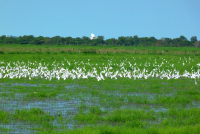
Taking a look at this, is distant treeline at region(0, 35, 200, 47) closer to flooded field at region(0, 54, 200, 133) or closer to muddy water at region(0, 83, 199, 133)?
flooded field at region(0, 54, 200, 133)

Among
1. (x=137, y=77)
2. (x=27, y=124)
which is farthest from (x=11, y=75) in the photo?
(x=27, y=124)

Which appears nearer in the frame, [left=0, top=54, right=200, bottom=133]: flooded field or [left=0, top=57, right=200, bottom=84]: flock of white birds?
[left=0, top=54, right=200, bottom=133]: flooded field

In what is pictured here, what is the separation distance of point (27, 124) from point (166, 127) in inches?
171

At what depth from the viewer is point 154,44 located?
124125mm

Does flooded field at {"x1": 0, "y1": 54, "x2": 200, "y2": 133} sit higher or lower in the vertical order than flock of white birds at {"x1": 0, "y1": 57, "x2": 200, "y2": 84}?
lower

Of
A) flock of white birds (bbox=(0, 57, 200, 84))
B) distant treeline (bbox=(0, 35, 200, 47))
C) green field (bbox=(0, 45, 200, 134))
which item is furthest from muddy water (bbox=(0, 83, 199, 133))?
distant treeline (bbox=(0, 35, 200, 47))

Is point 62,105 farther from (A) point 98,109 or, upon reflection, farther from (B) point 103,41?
(B) point 103,41

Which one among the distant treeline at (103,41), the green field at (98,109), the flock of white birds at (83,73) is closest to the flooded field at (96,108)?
the green field at (98,109)

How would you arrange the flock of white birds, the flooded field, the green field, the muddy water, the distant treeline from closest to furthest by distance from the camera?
1. the green field
2. the flooded field
3. the muddy water
4. the flock of white birds
5. the distant treeline

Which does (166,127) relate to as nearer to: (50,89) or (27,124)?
(27,124)

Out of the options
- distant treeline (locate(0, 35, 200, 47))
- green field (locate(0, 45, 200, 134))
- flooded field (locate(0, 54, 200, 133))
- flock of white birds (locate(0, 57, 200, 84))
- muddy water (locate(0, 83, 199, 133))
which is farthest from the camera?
distant treeline (locate(0, 35, 200, 47))

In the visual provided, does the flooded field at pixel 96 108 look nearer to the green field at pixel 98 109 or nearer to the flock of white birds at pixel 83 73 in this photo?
the green field at pixel 98 109

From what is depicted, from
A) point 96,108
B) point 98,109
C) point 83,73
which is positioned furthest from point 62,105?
point 83,73

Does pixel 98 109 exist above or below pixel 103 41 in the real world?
below
